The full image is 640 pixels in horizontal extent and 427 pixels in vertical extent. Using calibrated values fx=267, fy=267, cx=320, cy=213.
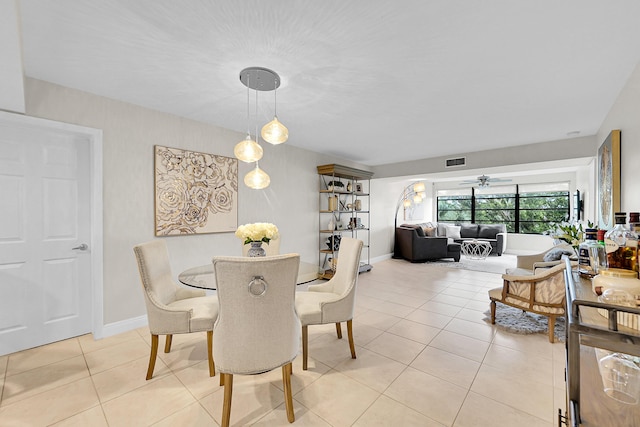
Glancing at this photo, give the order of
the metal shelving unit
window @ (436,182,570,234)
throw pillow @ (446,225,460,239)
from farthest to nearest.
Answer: throw pillow @ (446,225,460,239) < window @ (436,182,570,234) < the metal shelving unit

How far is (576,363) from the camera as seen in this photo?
2.14ft

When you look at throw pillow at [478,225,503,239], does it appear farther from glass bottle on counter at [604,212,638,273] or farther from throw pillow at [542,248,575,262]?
glass bottle on counter at [604,212,638,273]

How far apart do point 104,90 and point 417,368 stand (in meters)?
3.72

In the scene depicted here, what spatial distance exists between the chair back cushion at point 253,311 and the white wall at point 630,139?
2.48 metres

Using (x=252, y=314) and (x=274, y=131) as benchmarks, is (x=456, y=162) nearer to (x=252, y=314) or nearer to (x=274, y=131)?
(x=274, y=131)

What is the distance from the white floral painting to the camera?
119 inches

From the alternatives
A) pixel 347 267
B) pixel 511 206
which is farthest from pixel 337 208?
pixel 511 206

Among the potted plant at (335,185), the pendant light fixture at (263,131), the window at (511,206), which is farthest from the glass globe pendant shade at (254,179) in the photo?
the window at (511,206)

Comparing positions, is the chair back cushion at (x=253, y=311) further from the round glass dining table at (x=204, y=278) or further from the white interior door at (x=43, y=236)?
the white interior door at (x=43, y=236)

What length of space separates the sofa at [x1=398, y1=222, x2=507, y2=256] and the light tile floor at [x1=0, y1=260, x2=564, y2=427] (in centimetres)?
530

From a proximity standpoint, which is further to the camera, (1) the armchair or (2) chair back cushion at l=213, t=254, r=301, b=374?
(1) the armchair

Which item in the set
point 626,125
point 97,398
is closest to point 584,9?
point 626,125

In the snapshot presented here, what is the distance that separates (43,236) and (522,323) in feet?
16.4

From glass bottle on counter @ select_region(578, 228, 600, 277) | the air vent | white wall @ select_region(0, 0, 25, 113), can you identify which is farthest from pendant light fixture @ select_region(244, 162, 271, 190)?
the air vent
